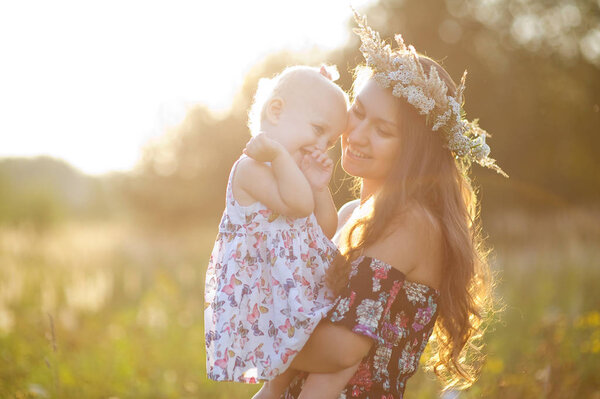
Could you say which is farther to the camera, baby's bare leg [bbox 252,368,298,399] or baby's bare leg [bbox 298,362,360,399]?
baby's bare leg [bbox 252,368,298,399]

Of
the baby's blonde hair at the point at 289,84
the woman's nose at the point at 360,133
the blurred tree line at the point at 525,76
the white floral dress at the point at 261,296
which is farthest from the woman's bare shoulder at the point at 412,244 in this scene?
the blurred tree line at the point at 525,76

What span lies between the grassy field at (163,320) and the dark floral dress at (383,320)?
1235 mm

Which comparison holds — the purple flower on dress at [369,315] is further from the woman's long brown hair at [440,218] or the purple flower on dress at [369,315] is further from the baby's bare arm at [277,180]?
the baby's bare arm at [277,180]

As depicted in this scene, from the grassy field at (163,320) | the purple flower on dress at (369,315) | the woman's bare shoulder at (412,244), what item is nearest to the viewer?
the purple flower on dress at (369,315)

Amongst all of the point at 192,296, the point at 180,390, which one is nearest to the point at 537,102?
the point at 192,296

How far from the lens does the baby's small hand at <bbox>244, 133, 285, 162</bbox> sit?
251 centimetres

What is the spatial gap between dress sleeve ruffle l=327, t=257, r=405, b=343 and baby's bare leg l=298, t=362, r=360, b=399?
20cm

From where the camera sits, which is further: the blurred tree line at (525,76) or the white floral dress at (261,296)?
the blurred tree line at (525,76)

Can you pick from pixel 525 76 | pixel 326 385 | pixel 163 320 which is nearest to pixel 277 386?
pixel 326 385

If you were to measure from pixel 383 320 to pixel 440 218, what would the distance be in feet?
1.76

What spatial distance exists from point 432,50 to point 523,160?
12.5 ft

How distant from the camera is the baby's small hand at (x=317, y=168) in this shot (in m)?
2.69

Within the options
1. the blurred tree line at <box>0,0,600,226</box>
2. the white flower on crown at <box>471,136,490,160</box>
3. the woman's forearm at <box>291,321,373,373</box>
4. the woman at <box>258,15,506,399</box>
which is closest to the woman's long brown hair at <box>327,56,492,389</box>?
the woman at <box>258,15,506,399</box>

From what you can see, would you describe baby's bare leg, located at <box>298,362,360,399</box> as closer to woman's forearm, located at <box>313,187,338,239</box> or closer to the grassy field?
woman's forearm, located at <box>313,187,338,239</box>
